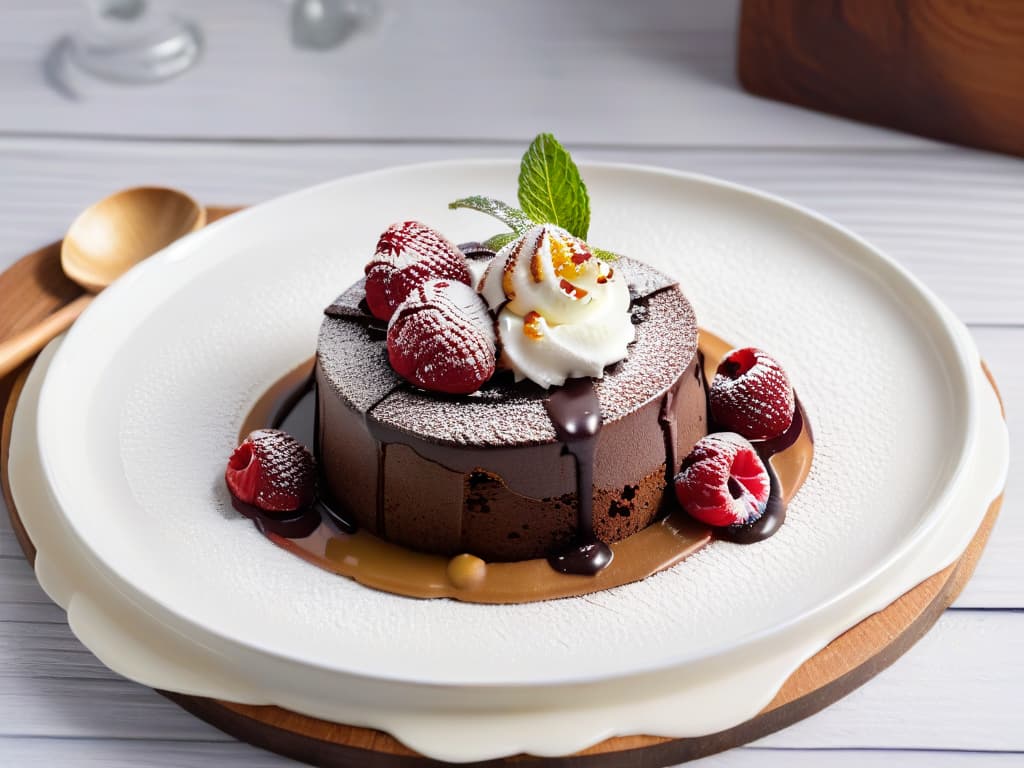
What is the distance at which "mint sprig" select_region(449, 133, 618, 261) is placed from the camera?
2092mm

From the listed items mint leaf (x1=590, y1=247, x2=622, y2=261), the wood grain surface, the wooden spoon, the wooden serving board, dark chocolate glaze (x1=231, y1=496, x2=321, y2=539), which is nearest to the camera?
the wooden serving board

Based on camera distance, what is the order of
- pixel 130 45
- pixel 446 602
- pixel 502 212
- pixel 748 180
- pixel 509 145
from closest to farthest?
pixel 446 602 < pixel 502 212 < pixel 748 180 < pixel 509 145 < pixel 130 45

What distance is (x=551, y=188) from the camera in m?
2.11

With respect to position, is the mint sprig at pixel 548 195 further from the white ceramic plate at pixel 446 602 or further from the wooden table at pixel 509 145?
the wooden table at pixel 509 145

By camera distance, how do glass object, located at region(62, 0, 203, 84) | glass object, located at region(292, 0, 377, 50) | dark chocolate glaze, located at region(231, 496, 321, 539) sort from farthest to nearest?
glass object, located at region(292, 0, 377, 50), glass object, located at region(62, 0, 203, 84), dark chocolate glaze, located at region(231, 496, 321, 539)

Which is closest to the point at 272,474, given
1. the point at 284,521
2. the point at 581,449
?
the point at 284,521

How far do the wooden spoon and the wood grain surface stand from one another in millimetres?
1549

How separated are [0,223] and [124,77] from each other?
2.72ft

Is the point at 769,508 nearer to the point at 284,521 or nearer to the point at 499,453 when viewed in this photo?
the point at 499,453

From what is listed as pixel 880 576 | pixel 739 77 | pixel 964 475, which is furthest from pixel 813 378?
pixel 739 77

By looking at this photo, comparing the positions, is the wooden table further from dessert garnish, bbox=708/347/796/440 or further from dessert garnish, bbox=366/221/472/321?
dessert garnish, bbox=366/221/472/321

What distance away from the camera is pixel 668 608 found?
1.80 m

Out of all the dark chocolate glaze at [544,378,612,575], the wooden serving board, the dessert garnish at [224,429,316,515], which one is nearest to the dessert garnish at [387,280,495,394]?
the dark chocolate glaze at [544,378,612,575]

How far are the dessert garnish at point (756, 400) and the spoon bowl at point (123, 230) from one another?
120cm
